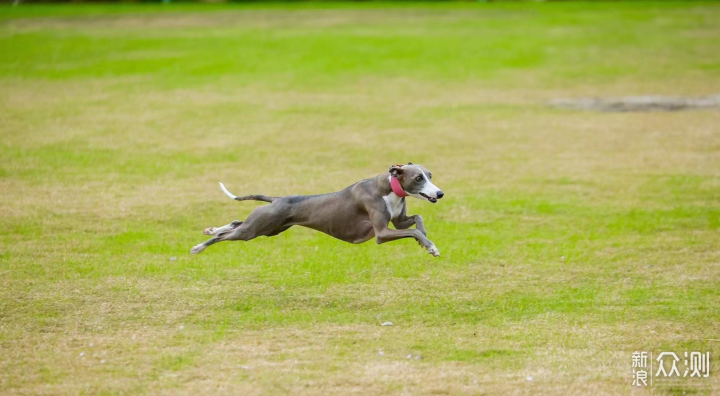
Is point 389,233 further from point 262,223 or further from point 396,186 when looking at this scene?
point 262,223

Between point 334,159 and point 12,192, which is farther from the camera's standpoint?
point 334,159

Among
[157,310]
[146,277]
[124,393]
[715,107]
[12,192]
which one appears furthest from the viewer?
[715,107]

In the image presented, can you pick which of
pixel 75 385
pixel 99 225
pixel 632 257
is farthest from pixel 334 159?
pixel 75 385

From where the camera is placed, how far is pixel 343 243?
10.5 metres

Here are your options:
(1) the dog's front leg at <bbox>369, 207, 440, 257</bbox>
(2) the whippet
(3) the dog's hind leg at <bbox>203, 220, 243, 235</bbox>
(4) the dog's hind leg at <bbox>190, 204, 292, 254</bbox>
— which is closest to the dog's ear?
(2) the whippet

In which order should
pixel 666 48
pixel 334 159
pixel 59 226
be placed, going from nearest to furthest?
1. pixel 59 226
2. pixel 334 159
3. pixel 666 48

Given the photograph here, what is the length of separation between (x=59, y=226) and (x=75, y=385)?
4624 mm

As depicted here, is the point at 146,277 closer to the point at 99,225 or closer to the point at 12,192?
the point at 99,225

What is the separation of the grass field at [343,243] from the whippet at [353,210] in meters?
0.60

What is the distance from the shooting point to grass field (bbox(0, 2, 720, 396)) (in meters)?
6.98

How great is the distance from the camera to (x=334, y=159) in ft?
48.0

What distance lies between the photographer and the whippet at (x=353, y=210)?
8.31 meters

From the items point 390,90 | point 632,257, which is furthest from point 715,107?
point 632,257

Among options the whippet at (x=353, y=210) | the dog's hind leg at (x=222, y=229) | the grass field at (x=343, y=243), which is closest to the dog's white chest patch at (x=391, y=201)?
the whippet at (x=353, y=210)
